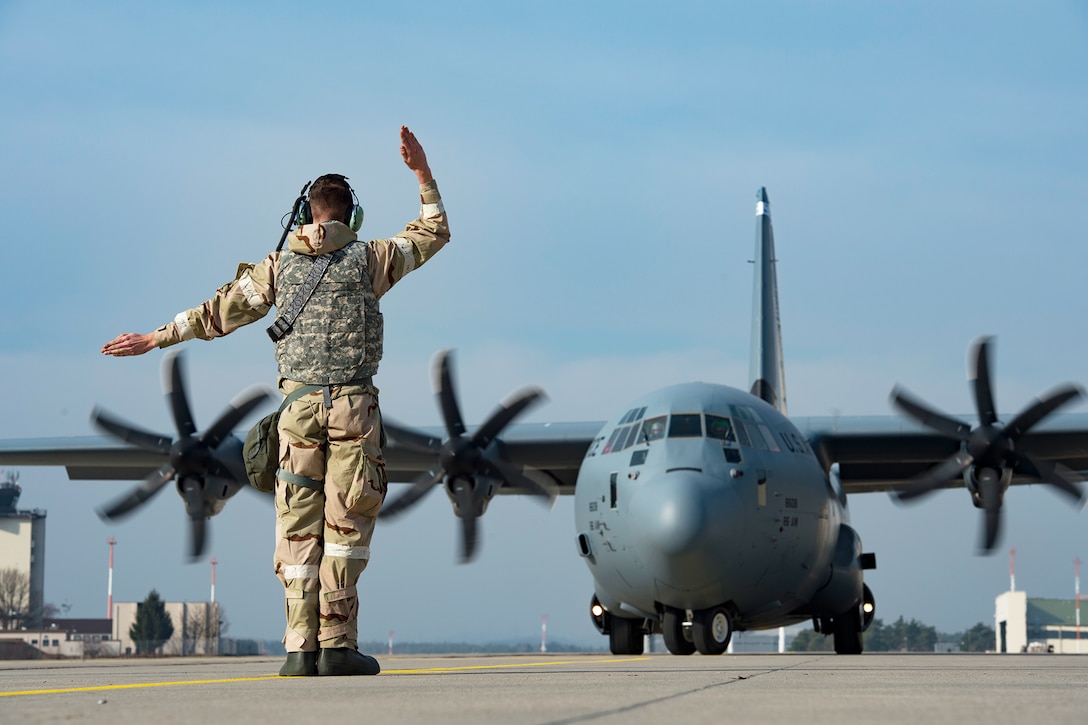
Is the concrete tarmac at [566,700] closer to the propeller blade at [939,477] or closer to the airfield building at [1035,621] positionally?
the propeller blade at [939,477]

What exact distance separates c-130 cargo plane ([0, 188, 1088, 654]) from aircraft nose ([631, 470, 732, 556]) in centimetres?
2

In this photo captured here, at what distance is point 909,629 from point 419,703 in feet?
418

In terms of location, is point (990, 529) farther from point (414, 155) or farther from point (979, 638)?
point (979, 638)

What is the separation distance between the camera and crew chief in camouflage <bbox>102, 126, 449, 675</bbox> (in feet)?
20.3

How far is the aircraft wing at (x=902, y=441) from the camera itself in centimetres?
1977

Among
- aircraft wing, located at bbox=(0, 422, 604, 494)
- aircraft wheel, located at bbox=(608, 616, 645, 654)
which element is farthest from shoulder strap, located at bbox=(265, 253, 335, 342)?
aircraft wing, located at bbox=(0, 422, 604, 494)

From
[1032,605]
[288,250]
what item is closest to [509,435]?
[288,250]

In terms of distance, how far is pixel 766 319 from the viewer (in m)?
24.1

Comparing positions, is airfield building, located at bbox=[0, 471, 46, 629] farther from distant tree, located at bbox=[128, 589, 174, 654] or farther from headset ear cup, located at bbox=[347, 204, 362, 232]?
headset ear cup, located at bbox=[347, 204, 362, 232]

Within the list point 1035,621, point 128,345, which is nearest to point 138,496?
point 128,345

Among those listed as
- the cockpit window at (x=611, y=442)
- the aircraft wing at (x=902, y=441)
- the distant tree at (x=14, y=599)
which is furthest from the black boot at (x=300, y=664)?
the distant tree at (x=14, y=599)

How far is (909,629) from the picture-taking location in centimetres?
12425

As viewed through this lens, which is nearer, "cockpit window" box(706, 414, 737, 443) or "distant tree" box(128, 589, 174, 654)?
"cockpit window" box(706, 414, 737, 443)

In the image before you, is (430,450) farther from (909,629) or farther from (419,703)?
(909,629)
